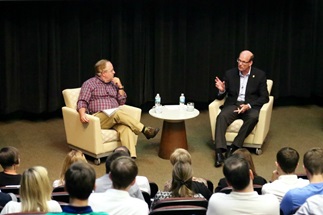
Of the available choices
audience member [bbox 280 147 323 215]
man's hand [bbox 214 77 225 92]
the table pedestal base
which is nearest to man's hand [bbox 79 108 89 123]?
the table pedestal base

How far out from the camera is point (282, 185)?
15.6 ft

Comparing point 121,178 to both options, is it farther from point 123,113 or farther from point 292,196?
point 123,113

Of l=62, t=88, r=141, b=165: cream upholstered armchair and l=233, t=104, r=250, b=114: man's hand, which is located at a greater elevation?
l=233, t=104, r=250, b=114: man's hand

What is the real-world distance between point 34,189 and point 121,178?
1.75 ft

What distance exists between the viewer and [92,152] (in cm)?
735

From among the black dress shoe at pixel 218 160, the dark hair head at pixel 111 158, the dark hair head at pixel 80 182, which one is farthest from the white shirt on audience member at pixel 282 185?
the black dress shoe at pixel 218 160

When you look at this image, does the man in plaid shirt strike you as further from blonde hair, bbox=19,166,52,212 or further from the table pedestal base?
blonde hair, bbox=19,166,52,212

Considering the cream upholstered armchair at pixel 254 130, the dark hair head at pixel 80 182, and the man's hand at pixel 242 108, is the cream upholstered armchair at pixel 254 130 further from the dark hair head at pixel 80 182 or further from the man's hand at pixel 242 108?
the dark hair head at pixel 80 182

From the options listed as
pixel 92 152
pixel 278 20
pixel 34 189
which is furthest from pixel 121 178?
pixel 278 20

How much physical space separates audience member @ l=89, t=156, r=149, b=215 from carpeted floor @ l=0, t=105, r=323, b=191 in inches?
105

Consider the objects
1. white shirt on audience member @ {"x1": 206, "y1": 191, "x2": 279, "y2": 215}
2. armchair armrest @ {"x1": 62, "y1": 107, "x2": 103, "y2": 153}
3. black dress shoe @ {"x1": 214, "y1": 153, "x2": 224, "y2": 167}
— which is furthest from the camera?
black dress shoe @ {"x1": 214, "y1": 153, "x2": 224, "y2": 167}

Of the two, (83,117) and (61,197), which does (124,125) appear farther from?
(61,197)

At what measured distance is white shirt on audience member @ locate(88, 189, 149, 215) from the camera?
4.08 meters

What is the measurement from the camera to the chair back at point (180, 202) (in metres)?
4.43
